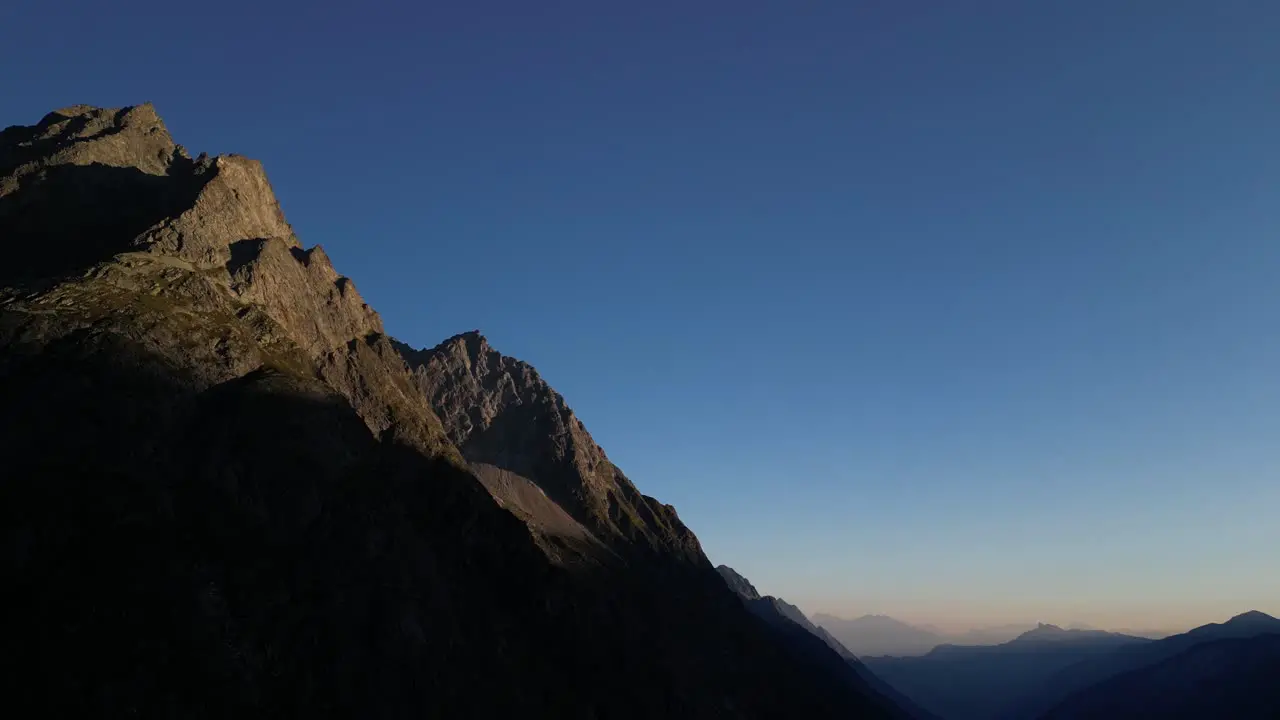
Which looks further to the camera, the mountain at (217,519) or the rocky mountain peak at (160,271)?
the rocky mountain peak at (160,271)

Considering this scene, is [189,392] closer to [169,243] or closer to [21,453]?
[21,453]

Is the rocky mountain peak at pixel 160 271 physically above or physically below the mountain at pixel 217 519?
above

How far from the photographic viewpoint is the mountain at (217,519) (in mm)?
110875

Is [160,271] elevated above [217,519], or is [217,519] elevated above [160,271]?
[160,271]

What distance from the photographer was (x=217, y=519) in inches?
5285

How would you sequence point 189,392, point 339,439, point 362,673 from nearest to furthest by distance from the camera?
point 362,673, point 189,392, point 339,439

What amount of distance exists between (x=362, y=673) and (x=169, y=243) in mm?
106299

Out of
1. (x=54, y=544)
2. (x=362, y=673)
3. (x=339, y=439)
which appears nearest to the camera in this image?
(x=54, y=544)

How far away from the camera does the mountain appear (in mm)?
110875

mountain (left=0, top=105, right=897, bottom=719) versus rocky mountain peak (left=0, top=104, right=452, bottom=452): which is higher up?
rocky mountain peak (left=0, top=104, right=452, bottom=452)

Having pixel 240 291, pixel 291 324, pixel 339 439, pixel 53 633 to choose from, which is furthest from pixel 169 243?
pixel 53 633

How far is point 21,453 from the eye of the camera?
12175cm

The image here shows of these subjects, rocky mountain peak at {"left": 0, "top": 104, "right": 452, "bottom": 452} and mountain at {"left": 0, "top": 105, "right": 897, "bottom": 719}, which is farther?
rocky mountain peak at {"left": 0, "top": 104, "right": 452, "bottom": 452}

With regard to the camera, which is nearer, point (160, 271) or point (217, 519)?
point (217, 519)
